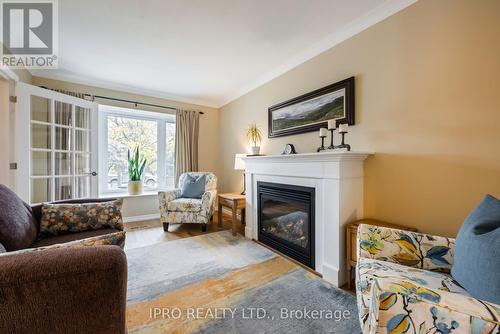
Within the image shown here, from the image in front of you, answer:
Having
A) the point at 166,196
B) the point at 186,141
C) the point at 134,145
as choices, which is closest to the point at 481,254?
the point at 166,196

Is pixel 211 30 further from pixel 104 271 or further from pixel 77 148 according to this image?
pixel 77 148

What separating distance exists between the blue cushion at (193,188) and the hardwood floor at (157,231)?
514 mm

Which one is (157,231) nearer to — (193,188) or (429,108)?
(193,188)

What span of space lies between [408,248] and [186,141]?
3.63 metres

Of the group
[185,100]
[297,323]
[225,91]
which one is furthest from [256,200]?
[185,100]

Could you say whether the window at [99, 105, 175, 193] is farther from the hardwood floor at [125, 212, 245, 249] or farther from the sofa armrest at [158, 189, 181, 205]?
the sofa armrest at [158, 189, 181, 205]

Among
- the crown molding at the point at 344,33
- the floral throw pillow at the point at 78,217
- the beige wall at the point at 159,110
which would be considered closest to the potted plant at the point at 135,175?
the beige wall at the point at 159,110

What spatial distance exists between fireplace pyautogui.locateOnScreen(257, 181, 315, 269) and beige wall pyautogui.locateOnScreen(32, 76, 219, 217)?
1.99m

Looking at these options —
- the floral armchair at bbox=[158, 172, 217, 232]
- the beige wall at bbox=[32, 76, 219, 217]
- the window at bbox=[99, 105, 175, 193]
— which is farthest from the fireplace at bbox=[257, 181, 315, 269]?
the window at bbox=[99, 105, 175, 193]

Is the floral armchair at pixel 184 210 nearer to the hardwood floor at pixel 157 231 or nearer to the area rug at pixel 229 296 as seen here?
the hardwood floor at pixel 157 231

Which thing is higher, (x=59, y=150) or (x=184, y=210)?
(x=59, y=150)

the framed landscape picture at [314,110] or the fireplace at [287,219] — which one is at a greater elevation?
the framed landscape picture at [314,110]

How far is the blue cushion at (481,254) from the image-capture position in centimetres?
78

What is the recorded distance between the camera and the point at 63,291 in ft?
1.90
